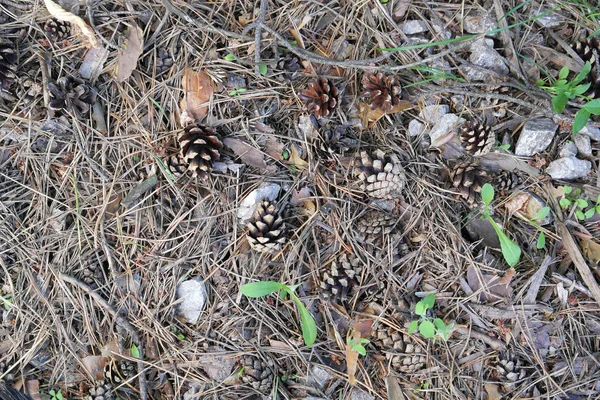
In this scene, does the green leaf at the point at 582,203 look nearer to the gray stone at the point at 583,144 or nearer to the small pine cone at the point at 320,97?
the gray stone at the point at 583,144

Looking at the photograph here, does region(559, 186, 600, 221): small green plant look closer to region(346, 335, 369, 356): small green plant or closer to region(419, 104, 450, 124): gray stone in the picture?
region(419, 104, 450, 124): gray stone

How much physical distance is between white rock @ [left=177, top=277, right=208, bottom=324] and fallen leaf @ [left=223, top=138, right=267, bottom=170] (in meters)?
0.56

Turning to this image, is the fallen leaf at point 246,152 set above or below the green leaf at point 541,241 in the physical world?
above

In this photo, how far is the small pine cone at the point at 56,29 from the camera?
180 centimetres

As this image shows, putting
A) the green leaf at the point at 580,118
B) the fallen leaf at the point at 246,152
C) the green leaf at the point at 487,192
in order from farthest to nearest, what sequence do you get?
1. the fallen leaf at the point at 246,152
2. the green leaf at the point at 487,192
3. the green leaf at the point at 580,118

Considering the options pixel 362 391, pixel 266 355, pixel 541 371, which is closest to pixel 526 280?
pixel 541 371

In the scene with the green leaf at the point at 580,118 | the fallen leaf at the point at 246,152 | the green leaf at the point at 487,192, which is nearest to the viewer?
the green leaf at the point at 580,118

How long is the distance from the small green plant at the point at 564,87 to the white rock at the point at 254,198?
1.18 meters

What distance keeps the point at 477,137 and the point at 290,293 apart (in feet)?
3.32

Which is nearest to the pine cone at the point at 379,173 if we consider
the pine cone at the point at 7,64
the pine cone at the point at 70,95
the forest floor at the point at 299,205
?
the forest floor at the point at 299,205

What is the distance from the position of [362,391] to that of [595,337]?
1044 millimetres

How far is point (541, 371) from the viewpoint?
1831 millimetres

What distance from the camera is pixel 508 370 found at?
1.81m

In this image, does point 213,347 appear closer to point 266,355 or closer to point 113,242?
point 266,355
